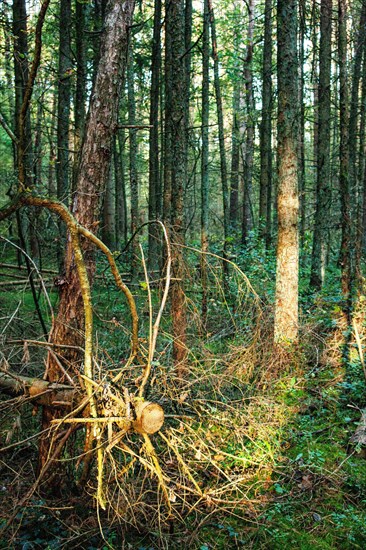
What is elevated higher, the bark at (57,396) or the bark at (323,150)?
the bark at (323,150)

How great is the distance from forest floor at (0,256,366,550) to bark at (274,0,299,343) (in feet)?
3.36

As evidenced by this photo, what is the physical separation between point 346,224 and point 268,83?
809 centimetres

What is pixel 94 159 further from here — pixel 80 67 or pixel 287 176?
pixel 80 67

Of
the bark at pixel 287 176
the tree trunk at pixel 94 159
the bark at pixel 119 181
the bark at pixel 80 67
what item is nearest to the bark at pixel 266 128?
the bark at pixel 119 181

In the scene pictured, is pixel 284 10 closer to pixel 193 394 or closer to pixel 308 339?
pixel 308 339

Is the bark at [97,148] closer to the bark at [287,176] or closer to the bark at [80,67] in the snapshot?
the bark at [287,176]

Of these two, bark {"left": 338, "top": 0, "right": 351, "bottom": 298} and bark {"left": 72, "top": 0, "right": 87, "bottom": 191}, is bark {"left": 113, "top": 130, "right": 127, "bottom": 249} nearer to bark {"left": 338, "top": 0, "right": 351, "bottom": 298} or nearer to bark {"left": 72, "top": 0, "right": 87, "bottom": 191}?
bark {"left": 72, "top": 0, "right": 87, "bottom": 191}

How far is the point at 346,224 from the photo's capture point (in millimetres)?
7816

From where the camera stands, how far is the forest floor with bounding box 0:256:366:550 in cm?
395

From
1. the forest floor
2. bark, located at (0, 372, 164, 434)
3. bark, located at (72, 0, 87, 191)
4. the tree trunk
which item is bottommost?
the forest floor

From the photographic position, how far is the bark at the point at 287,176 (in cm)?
691

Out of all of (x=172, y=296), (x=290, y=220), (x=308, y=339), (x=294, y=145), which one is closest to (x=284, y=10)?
(x=294, y=145)

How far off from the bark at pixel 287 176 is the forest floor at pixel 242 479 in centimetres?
103

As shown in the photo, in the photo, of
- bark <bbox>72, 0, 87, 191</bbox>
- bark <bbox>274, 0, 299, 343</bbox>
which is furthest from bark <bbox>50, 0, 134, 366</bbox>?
bark <bbox>72, 0, 87, 191</bbox>
